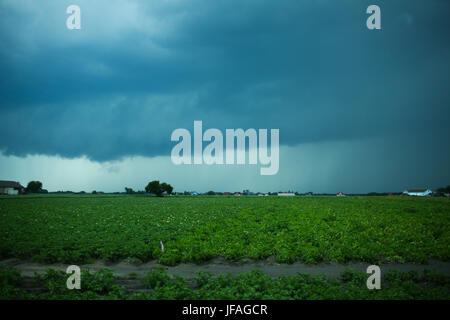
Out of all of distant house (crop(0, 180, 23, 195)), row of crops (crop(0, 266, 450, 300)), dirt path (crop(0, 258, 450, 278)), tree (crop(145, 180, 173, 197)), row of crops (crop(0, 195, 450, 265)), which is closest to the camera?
row of crops (crop(0, 266, 450, 300))

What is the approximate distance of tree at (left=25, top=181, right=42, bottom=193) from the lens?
12700 centimetres

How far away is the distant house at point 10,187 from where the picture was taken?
114m

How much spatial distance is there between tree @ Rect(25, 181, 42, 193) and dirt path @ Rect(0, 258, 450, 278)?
13832cm

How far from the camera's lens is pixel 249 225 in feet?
72.5

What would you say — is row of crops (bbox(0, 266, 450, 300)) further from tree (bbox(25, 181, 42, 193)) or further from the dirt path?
tree (bbox(25, 181, 42, 193))

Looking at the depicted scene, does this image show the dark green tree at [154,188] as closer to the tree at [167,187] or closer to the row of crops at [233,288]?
the tree at [167,187]

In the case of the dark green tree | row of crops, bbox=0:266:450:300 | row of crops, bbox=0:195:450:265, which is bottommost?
the dark green tree

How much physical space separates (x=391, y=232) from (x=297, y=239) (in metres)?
7.74

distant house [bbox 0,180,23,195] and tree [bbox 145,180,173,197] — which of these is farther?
tree [bbox 145,180,173,197]

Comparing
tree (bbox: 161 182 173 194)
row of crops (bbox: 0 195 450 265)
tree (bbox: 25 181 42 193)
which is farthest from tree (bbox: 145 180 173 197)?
row of crops (bbox: 0 195 450 265)

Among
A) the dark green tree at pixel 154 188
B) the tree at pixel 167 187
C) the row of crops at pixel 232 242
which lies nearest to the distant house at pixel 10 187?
the dark green tree at pixel 154 188

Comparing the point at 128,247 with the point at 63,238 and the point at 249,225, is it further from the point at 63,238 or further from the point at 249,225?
the point at 249,225

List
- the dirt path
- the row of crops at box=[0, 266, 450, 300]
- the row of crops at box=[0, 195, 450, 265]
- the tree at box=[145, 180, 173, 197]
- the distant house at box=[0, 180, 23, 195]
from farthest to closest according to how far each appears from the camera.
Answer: the tree at box=[145, 180, 173, 197], the distant house at box=[0, 180, 23, 195], the row of crops at box=[0, 195, 450, 265], the dirt path, the row of crops at box=[0, 266, 450, 300]
